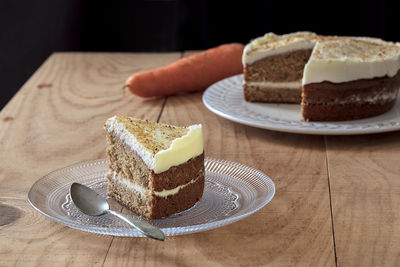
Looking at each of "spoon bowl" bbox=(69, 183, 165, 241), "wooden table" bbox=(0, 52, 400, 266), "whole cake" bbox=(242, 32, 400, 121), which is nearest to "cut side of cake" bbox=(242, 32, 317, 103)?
"whole cake" bbox=(242, 32, 400, 121)

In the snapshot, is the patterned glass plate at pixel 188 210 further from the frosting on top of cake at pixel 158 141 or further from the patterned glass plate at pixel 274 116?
the patterned glass plate at pixel 274 116

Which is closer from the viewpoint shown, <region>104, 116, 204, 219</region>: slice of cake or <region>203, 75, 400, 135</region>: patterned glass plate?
<region>104, 116, 204, 219</region>: slice of cake

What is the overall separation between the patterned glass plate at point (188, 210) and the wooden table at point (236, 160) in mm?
41

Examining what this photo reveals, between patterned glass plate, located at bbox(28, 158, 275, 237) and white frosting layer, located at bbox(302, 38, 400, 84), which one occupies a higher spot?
white frosting layer, located at bbox(302, 38, 400, 84)

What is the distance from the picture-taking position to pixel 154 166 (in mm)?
1530

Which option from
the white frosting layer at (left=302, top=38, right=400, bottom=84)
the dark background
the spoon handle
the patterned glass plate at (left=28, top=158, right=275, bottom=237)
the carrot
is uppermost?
the white frosting layer at (left=302, top=38, right=400, bottom=84)

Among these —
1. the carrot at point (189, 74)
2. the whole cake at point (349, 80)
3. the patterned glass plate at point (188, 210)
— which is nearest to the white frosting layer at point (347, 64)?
the whole cake at point (349, 80)

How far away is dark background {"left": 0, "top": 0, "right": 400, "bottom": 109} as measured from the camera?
13.4ft

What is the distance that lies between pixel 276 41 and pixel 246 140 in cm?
80

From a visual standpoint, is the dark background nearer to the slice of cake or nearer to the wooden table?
the wooden table

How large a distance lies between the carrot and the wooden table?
60mm

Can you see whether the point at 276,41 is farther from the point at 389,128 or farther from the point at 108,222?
the point at 108,222

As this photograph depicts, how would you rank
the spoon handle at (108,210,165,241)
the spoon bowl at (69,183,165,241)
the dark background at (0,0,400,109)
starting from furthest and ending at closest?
1. the dark background at (0,0,400,109)
2. the spoon bowl at (69,183,165,241)
3. the spoon handle at (108,210,165,241)

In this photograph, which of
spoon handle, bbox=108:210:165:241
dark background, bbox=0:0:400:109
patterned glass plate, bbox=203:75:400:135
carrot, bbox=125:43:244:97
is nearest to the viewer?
spoon handle, bbox=108:210:165:241
